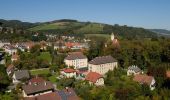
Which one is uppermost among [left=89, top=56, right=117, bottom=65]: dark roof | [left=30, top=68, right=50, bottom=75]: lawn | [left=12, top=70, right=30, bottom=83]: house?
[left=89, top=56, right=117, bottom=65]: dark roof

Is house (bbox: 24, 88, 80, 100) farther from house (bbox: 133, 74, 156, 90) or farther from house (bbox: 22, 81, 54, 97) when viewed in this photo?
house (bbox: 133, 74, 156, 90)

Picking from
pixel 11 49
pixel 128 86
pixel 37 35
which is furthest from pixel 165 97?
pixel 37 35

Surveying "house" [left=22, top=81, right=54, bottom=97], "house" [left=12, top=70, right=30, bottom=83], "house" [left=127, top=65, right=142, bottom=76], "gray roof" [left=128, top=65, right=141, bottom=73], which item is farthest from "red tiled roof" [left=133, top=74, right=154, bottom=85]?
"house" [left=12, top=70, right=30, bottom=83]

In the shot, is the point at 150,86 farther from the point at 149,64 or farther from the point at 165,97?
the point at 149,64

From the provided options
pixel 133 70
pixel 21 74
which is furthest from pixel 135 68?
pixel 21 74

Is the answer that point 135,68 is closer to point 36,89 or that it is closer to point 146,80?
point 146,80

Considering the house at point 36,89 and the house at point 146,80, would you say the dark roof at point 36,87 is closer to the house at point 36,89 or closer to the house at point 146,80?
the house at point 36,89

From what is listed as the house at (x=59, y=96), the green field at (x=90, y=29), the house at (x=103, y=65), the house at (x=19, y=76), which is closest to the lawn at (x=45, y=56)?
the house at (x=103, y=65)
